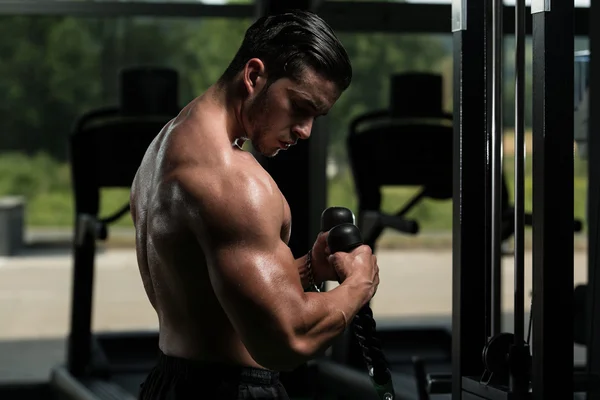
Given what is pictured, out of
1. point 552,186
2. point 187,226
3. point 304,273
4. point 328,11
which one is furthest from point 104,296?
point 187,226

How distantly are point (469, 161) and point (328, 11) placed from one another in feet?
7.94

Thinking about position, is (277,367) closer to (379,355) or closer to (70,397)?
(379,355)

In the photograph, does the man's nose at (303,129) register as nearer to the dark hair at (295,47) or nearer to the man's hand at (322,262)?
the dark hair at (295,47)

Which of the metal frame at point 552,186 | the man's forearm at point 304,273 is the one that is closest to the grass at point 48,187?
the metal frame at point 552,186

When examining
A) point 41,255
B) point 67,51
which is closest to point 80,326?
point 41,255

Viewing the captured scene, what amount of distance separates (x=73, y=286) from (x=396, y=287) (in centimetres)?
292

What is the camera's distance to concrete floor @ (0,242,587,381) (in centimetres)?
557

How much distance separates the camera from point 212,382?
5.94ft

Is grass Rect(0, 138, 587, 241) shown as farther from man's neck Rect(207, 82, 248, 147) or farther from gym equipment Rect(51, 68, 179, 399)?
man's neck Rect(207, 82, 248, 147)

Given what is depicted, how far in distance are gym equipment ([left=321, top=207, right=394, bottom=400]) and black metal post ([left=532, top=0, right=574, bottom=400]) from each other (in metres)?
0.42

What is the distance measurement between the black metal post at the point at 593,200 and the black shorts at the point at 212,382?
1.60 metres

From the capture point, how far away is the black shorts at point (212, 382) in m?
→ 1.81

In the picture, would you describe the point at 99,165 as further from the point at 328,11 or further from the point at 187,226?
the point at 187,226

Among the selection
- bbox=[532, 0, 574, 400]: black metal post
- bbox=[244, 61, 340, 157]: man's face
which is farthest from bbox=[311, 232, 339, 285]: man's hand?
bbox=[532, 0, 574, 400]: black metal post
